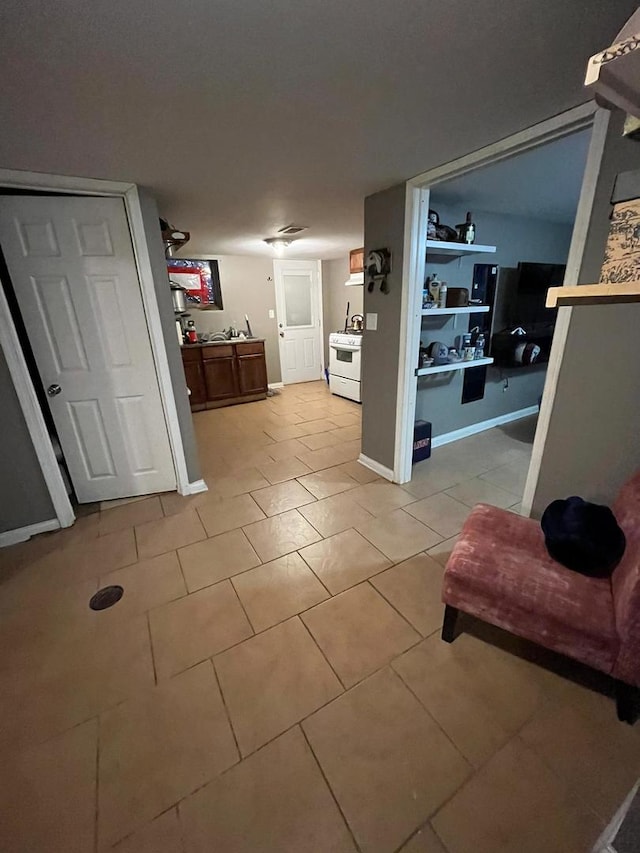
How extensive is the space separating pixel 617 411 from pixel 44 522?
334cm

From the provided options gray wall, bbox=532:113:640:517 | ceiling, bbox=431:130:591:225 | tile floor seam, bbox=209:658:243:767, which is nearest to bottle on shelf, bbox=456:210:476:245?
ceiling, bbox=431:130:591:225

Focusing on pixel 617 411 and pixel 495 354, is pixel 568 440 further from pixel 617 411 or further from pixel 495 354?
pixel 495 354

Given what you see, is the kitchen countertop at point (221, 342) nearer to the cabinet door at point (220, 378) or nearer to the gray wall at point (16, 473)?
the cabinet door at point (220, 378)

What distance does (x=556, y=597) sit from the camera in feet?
4.03

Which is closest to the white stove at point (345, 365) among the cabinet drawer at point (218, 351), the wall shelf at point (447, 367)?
the cabinet drawer at point (218, 351)

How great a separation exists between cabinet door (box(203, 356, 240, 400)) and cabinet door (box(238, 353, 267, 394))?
10 centimetres

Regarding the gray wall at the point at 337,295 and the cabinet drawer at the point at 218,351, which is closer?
the cabinet drawer at the point at 218,351

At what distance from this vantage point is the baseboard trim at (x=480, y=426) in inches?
140

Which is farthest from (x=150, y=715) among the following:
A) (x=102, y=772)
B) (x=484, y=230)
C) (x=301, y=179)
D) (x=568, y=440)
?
(x=484, y=230)

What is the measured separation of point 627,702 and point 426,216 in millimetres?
2595

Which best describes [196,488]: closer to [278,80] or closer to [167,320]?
[167,320]

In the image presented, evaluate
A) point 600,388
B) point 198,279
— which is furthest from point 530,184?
point 198,279

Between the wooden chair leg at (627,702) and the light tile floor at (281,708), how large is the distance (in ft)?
0.14

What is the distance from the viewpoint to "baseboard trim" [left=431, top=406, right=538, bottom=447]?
3.56 m
